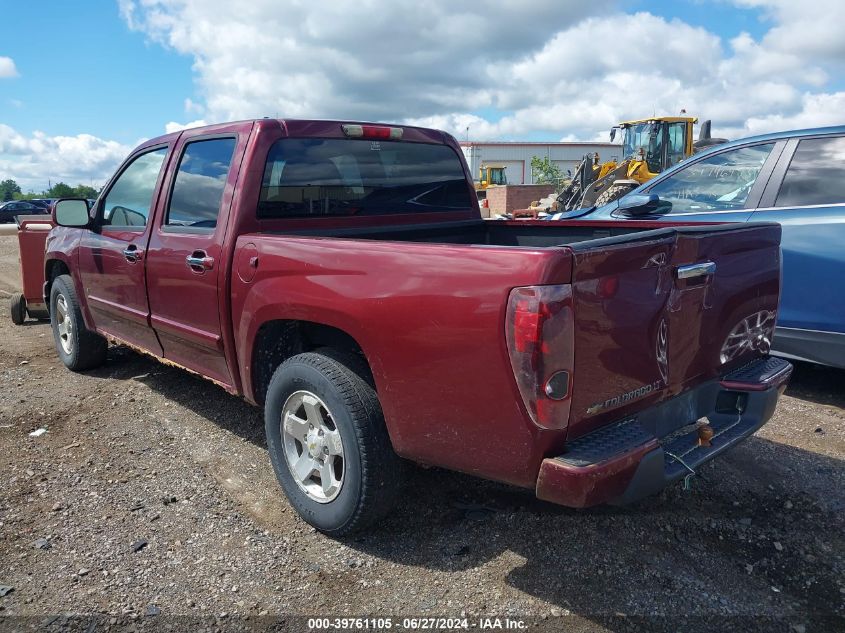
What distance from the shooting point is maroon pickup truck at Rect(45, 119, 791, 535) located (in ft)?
7.39

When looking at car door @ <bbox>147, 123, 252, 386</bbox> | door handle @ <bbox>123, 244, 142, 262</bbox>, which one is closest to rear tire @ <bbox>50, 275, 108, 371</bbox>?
door handle @ <bbox>123, 244, 142, 262</bbox>

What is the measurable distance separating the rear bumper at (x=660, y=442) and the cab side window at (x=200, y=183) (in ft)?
7.64

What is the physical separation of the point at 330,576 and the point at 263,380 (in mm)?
1094

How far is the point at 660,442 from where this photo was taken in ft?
8.43

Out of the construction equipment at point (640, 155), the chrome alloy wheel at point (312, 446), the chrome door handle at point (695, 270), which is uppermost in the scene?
the construction equipment at point (640, 155)

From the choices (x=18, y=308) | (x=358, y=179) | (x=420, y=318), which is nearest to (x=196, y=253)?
(x=358, y=179)

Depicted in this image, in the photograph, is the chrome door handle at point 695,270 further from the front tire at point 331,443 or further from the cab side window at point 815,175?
the cab side window at point 815,175

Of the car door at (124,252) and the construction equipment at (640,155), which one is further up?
the construction equipment at (640,155)

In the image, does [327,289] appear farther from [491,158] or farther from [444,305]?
[491,158]

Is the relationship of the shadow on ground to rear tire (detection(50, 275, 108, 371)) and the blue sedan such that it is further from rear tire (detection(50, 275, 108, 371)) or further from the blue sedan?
rear tire (detection(50, 275, 108, 371))

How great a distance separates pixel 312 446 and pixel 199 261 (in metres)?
1.24

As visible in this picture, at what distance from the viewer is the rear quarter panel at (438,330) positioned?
223 cm

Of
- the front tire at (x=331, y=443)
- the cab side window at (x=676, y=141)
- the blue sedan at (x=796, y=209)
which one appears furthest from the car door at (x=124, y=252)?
the cab side window at (x=676, y=141)

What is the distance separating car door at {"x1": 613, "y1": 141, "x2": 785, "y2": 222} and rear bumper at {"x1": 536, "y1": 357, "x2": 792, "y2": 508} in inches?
82.7
